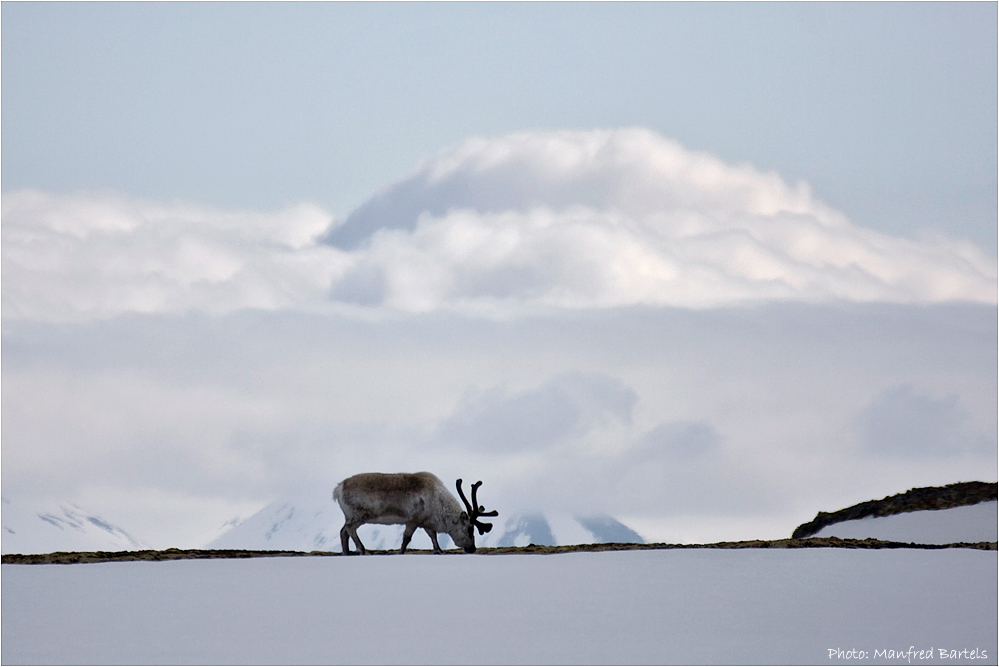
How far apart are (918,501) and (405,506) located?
10.9 metres

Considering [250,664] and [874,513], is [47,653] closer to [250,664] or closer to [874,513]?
[250,664]

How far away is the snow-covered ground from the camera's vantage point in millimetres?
11156

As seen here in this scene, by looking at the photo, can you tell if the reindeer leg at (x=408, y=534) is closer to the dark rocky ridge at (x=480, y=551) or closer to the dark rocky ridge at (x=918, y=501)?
the dark rocky ridge at (x=480, y=551)

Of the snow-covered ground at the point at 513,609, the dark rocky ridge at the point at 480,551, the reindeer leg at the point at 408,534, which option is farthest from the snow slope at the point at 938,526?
the reindeer leg at the point at 408,534

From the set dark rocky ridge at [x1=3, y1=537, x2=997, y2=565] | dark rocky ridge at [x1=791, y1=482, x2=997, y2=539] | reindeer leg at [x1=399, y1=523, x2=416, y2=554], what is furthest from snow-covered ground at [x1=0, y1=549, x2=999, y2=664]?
dark rocky ridge at [x1=791, y1=482, x2=997, y2=539]

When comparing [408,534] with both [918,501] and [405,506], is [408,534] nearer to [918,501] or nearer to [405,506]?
[405,506]

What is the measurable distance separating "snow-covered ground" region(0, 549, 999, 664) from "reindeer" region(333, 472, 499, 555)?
2099mm

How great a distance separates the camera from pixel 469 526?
64.0 feet

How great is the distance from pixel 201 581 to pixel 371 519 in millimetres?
4583

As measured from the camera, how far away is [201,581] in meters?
14.8

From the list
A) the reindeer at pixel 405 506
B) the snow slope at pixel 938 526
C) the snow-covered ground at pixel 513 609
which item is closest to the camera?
the snow-covered ground at pixel 513 609

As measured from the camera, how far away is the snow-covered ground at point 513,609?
11156 millimetres

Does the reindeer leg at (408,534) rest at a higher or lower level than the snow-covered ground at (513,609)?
higher

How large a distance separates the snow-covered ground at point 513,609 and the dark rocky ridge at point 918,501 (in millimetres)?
6995
